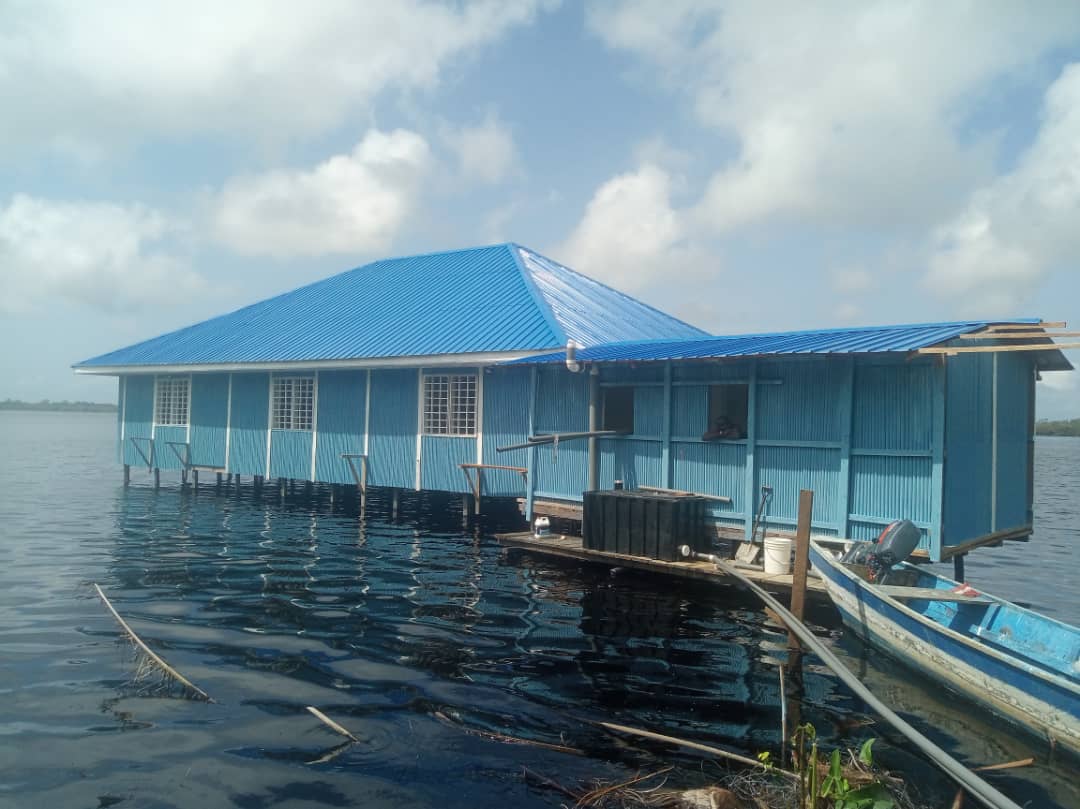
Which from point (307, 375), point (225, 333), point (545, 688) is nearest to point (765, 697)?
point (545, 688)

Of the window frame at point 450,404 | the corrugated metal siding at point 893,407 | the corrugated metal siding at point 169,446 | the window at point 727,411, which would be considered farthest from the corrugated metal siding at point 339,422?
the corrugated metal siding at point 893,407

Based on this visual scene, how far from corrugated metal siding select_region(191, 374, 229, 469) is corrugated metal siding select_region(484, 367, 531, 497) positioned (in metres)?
10.9

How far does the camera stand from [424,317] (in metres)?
22.7

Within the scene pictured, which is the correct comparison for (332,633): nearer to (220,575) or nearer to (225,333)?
(220,575)

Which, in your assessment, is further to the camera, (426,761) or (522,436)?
(522,436)

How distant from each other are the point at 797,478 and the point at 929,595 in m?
3.85

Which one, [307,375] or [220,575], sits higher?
[307,375]

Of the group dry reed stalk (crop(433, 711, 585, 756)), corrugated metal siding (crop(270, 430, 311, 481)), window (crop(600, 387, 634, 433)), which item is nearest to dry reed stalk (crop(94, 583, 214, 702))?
dry reed stalk (crop(433, 711, 585, 756))

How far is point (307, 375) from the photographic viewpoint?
77.8ft

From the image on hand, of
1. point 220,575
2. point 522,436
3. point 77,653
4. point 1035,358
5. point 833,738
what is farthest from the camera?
point 522,436

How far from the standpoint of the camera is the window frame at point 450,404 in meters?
20.0

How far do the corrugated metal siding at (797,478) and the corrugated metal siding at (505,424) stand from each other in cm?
598

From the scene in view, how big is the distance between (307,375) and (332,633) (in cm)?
1383

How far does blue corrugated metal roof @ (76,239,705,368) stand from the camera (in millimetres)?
20156
